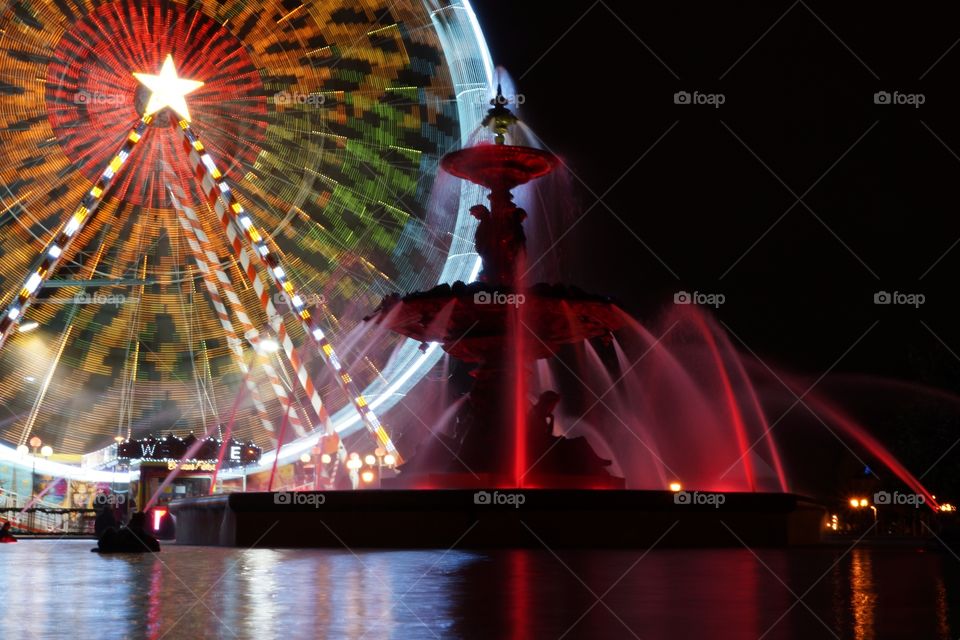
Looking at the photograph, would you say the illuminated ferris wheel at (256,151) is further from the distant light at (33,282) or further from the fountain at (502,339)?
the fountain at (502,339)

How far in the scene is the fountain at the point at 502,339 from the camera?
13.3m

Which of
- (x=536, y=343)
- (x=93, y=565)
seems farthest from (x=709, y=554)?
(x=536, y=343)

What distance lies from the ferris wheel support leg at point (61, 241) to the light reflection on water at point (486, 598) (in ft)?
51.0

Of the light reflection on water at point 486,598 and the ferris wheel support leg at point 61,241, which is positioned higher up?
the ferris wheel support leg at point 61,241
